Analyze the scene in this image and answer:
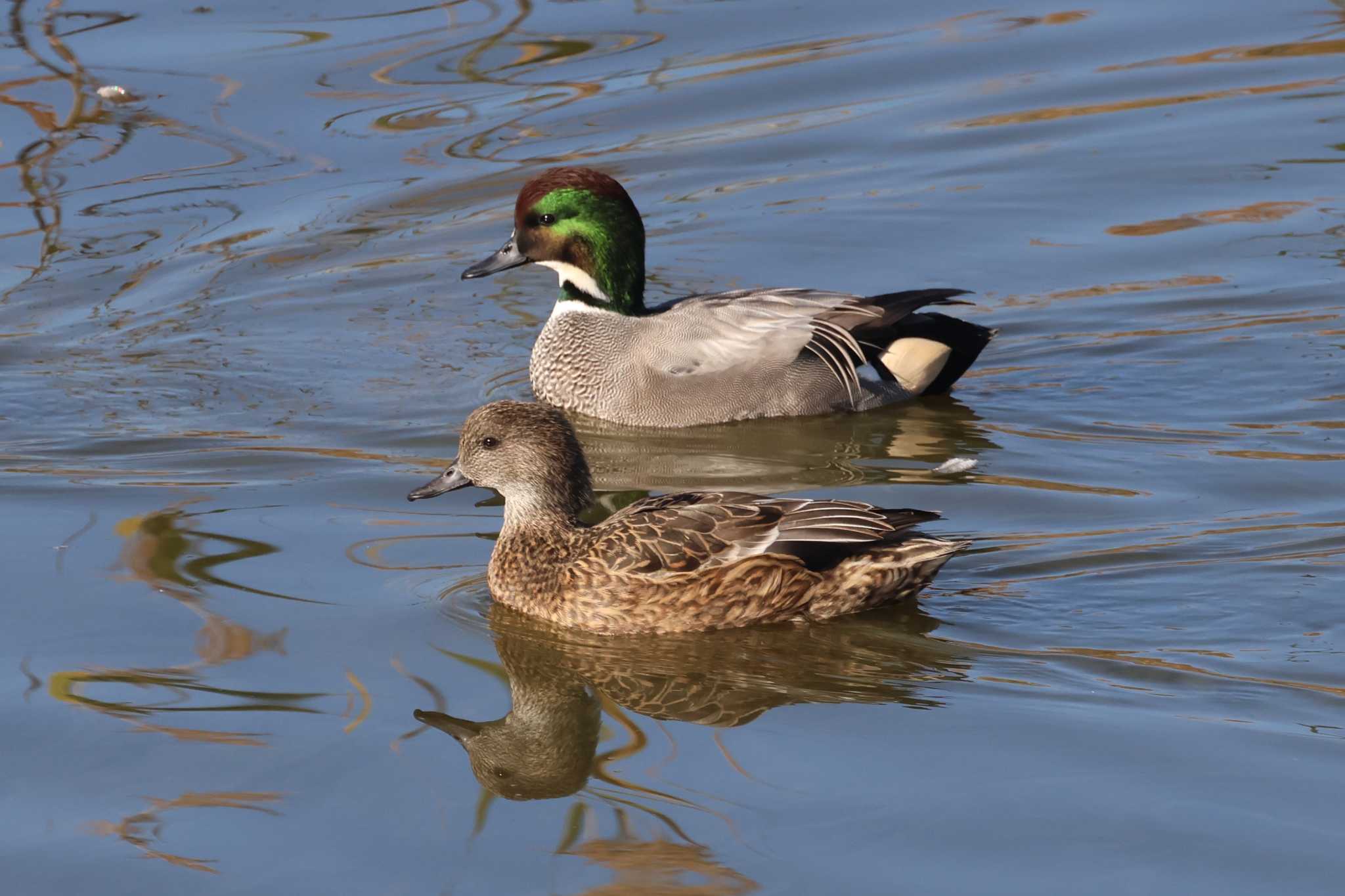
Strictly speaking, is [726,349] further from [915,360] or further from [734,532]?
[734,532]

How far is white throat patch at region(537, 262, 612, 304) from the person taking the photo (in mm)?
10039

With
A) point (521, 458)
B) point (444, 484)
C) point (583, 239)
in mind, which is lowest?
point (444, 484)

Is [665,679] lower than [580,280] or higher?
lower

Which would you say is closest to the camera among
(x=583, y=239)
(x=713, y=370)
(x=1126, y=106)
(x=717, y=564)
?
(x=717, y=564)

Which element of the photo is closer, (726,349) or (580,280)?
(726,349)

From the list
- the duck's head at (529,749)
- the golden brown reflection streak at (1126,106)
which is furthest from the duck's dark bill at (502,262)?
the duck's head at (529,749)

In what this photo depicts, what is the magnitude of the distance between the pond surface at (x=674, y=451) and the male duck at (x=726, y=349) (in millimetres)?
173

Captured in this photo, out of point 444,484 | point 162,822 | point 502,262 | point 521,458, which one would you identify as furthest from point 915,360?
point 162,822

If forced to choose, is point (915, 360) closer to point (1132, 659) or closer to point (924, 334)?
point (924, 334)

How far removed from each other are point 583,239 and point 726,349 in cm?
102

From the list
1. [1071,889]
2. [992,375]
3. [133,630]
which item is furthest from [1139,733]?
[992,375]

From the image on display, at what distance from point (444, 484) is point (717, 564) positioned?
118 cm

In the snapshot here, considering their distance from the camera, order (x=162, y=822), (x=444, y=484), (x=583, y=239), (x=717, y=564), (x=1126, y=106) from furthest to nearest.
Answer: (x=1126, y=106), (x=583, y=239), (x=444, y=484), (x=717, y=564), (x=162, y=822)

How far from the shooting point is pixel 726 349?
31.0ft
